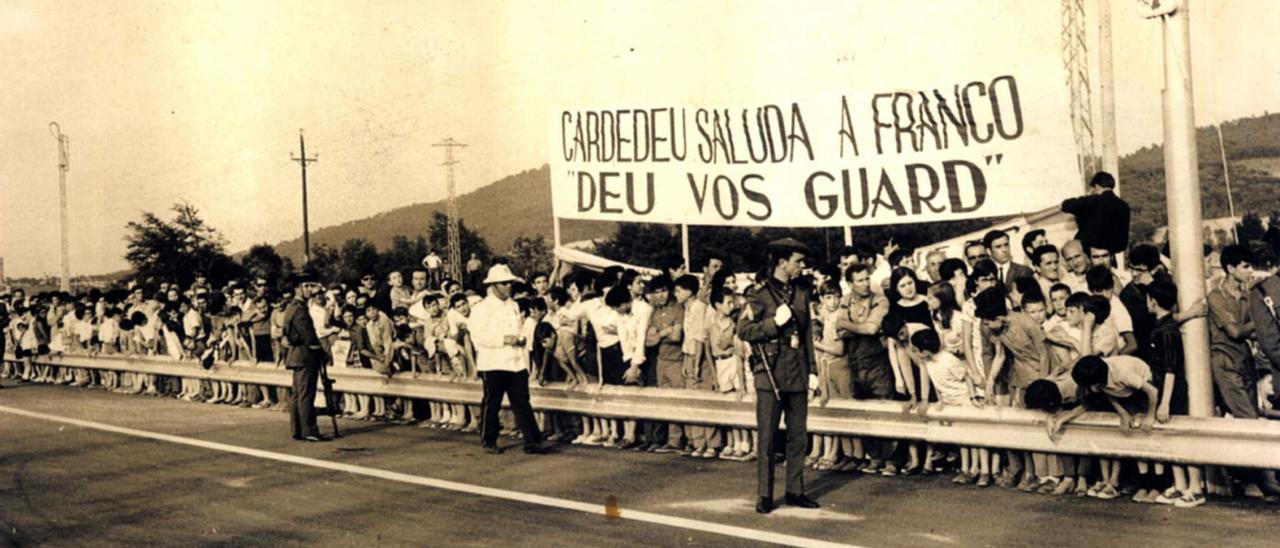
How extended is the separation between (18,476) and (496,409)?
15.2 feet

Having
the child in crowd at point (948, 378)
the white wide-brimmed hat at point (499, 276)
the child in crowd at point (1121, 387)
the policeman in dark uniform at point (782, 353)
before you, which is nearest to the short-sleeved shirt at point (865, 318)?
the child in crowd at point (948, 378)

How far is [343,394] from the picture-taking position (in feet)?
56.8

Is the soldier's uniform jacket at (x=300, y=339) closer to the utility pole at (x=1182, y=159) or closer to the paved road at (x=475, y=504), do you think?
the paved road at (x=475, y=504)

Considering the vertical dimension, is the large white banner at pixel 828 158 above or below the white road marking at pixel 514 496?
above

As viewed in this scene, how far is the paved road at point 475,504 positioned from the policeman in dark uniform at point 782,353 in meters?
0.45

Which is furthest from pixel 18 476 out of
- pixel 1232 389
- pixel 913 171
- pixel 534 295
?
pixel 1232 389

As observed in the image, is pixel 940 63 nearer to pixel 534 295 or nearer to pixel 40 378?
pixel 534 295

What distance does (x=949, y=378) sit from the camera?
10094 millimetres

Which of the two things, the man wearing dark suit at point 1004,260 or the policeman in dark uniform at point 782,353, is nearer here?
the policeman in dark uniform at point 782,353

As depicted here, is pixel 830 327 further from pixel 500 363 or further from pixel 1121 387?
pixel 500 363

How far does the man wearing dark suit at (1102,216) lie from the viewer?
11.1 metres

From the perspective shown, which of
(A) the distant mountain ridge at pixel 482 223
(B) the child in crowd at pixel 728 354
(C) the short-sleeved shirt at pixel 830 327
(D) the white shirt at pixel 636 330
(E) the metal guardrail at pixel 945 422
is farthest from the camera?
(A) the distant mountain ridge at pixel 482 223

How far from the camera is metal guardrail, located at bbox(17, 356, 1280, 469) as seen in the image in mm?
8422

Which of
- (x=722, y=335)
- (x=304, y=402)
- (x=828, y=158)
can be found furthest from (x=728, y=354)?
(x=304, y=402)
